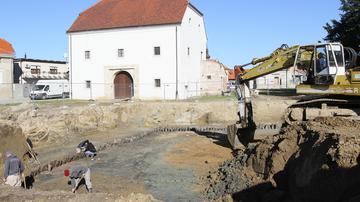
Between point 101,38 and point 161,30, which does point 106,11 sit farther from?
point 161,30

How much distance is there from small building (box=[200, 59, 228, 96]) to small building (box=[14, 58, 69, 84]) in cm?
2411

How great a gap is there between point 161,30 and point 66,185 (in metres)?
26.4

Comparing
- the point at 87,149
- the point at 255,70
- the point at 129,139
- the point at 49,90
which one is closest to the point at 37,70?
the point at 49,90

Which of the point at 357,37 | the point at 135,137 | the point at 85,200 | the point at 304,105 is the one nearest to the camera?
the point at 85,200

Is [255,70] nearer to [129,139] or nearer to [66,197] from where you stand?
[129,139]

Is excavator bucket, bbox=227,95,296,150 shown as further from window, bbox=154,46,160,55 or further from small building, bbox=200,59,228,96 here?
small building, bbox=200,59,228,96

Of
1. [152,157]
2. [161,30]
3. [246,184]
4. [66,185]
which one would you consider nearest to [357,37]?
[161,30]

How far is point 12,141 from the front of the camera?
1742cm

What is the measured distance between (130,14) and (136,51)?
13.7 ft

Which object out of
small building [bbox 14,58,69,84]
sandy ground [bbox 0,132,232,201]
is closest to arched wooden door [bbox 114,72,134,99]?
sandy ground [bbox 0,132,232,201]

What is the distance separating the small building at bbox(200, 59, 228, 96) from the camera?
4406cm

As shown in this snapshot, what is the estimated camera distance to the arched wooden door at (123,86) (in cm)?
4012

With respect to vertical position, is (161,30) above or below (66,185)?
above

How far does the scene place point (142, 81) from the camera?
39.2m
